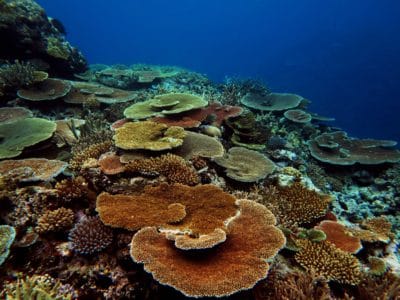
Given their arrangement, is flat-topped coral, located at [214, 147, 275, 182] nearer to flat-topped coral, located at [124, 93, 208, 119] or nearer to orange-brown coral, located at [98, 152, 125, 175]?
flat-topped coral, located at [124, 93, 208, 119]

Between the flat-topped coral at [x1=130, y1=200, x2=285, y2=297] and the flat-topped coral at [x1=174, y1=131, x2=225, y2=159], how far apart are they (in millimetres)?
1651

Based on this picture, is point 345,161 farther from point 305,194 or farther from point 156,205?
point 156,205

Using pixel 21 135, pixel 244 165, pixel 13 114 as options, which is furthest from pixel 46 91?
pixel 244 165

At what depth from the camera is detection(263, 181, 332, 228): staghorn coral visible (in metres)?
4.51

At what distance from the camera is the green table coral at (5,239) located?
107 inches

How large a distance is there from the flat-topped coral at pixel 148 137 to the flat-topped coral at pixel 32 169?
1015mm

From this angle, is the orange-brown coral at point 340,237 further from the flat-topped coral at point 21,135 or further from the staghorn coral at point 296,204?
the flat-topped coral at point 21,135

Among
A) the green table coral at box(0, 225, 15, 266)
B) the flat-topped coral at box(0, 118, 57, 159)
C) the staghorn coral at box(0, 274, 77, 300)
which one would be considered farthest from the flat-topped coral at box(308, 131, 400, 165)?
the green table coral at box(0, 225, 15, 266)


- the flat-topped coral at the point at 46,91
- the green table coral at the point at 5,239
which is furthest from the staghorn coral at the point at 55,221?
the flat-topped coral at the point at 46,91

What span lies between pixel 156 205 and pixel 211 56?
127334mm

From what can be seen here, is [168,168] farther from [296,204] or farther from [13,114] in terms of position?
[13,114]

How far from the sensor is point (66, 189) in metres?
3.68

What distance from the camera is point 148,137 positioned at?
488 centimetres

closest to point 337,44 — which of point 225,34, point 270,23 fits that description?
point 270,23
